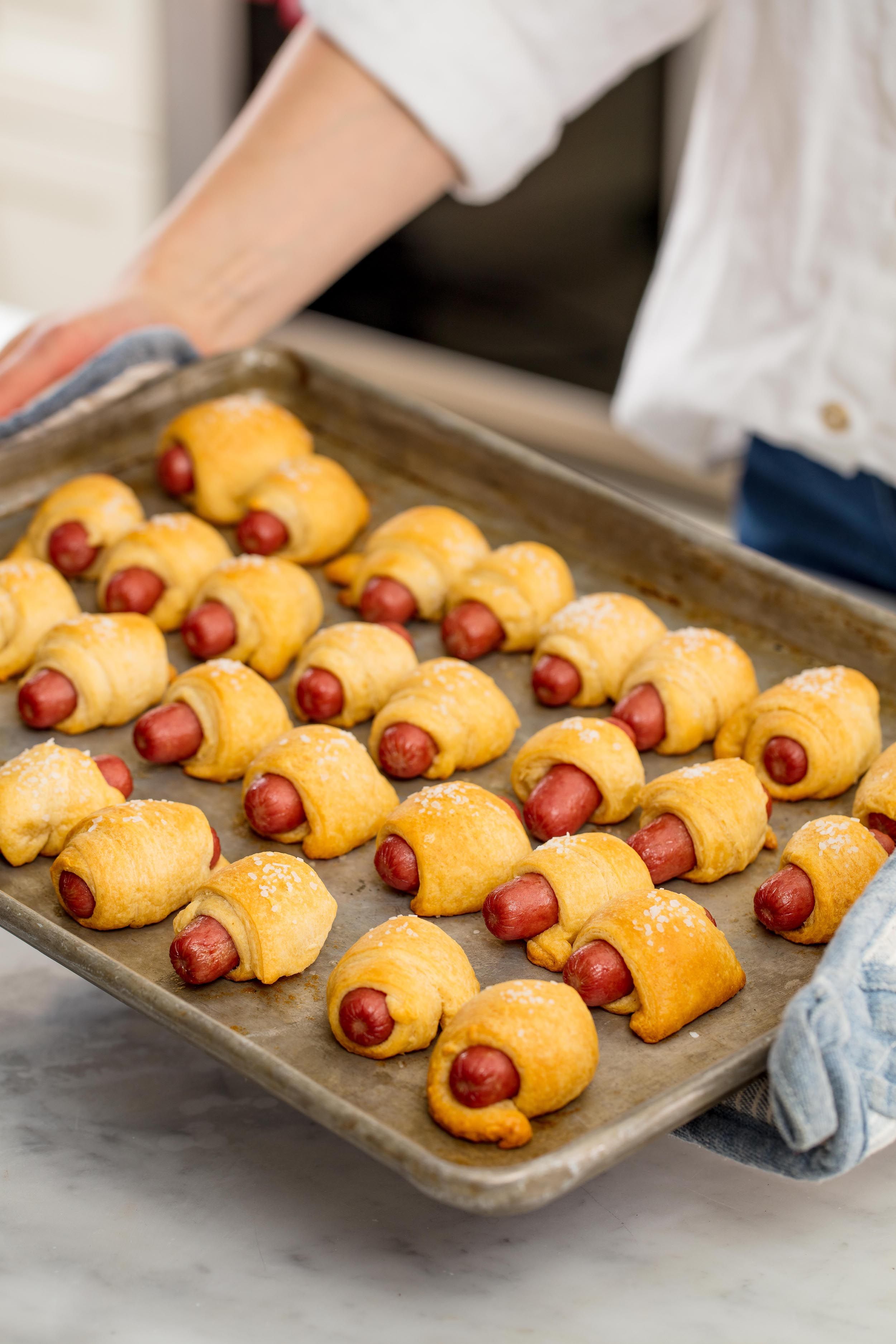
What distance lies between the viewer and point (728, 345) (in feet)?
7.36

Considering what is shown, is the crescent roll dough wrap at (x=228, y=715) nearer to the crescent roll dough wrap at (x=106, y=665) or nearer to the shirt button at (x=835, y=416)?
the crescent roll dough wrap at (x=106, y=665)

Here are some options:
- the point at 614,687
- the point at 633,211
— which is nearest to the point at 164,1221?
the point at 614,687

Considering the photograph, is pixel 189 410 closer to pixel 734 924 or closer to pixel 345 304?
pixel 734 924

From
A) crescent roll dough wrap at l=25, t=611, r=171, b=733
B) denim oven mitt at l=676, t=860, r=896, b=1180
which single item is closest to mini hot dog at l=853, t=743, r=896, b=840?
denim oven mitt at l=676, t=860, r=896, b=1180

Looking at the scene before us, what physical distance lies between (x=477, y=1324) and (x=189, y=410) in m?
1.41

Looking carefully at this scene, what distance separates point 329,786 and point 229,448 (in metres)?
0.71

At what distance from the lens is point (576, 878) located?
1473 mm

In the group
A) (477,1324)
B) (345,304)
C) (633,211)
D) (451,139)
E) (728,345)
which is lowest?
(345,304)

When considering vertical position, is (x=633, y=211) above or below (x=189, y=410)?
below

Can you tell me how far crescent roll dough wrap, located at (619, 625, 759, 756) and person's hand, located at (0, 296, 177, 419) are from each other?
0.90 m

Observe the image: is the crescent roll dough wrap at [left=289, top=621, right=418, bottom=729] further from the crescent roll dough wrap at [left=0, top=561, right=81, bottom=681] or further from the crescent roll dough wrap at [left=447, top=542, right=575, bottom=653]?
the crescent roll dough wrap at [left=0, top=561, right=81, bottom=681]

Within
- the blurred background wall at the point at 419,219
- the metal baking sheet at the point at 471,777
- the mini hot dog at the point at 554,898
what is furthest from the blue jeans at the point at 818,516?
the blurred background wall at the point at 419,219

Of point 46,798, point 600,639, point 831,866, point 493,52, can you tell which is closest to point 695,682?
point 600,639

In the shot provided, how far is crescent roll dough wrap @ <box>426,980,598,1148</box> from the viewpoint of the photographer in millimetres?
1217
